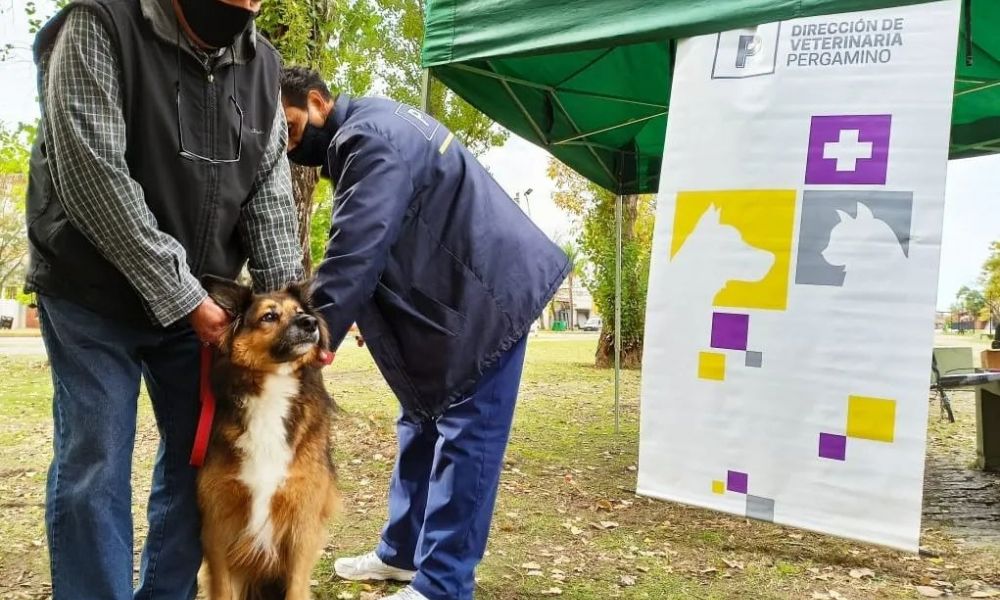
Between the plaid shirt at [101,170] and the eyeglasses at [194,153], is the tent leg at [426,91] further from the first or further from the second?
the plaid shirt at [101,170]

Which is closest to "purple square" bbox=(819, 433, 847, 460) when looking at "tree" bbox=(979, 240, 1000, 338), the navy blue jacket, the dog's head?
the navy blue jacket

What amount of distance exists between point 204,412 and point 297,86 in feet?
3.96

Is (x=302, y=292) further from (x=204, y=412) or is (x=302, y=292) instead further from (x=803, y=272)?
(x=803, y=272)

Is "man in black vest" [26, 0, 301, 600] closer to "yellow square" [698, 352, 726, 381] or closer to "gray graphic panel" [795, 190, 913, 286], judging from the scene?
"yellow square" [698, 352, 726, 381]

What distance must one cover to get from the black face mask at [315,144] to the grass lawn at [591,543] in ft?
6.09

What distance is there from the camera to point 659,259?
3.40 meters

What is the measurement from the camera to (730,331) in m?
3.17

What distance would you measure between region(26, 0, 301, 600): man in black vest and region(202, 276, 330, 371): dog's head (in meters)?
0.08

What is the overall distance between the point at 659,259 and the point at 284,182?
72.9 inches

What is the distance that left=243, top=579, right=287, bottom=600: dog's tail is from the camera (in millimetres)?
2455

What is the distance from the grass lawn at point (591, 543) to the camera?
3.36 metres

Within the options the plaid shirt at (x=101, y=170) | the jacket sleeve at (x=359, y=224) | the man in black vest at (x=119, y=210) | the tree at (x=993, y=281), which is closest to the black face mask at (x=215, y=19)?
the man in black vest at (x=119, y=210)

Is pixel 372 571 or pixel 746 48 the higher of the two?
pixel 746 48

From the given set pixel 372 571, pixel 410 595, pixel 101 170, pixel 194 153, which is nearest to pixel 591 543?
pixel 372 571
